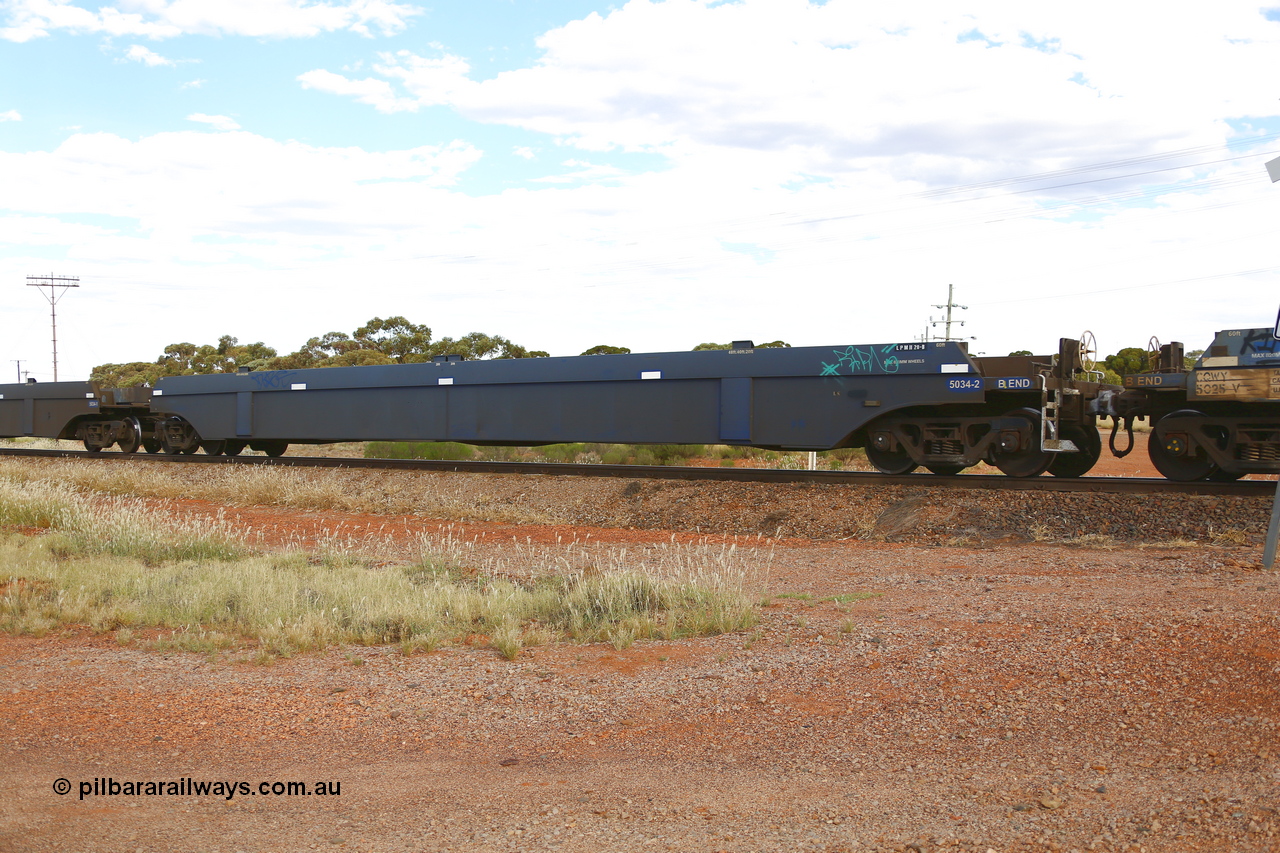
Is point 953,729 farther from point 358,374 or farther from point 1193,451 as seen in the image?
point 358,374

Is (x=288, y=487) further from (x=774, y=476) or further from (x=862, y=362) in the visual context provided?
(x=862, y=362)

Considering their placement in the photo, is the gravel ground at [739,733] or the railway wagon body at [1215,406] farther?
the railway wagon body at [1215,406]

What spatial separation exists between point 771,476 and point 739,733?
11.0 metres

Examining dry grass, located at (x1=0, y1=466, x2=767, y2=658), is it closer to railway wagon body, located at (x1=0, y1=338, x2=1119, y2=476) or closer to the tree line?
railway wagon body, located at (x1=0, y1=338, x2=1119, y2=476)

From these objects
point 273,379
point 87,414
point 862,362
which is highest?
point 862,362

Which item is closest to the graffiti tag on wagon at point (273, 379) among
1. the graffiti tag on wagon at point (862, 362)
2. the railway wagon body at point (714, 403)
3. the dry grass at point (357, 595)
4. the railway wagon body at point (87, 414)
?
the railway wagon body at point (714, 403)

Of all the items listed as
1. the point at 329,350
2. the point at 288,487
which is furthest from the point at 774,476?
the point at 329,350

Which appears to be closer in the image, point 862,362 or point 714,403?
point 862,362

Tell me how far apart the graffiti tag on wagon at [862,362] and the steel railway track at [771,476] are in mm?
1711

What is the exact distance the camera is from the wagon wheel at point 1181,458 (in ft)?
44.0

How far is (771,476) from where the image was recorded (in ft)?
52.9

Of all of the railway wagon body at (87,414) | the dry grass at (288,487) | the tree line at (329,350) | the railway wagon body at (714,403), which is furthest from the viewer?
the tree line at (329,350)

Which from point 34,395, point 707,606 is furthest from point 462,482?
point 34,395

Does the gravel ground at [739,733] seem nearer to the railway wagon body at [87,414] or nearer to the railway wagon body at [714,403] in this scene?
the railway wagon body at [714,403]
